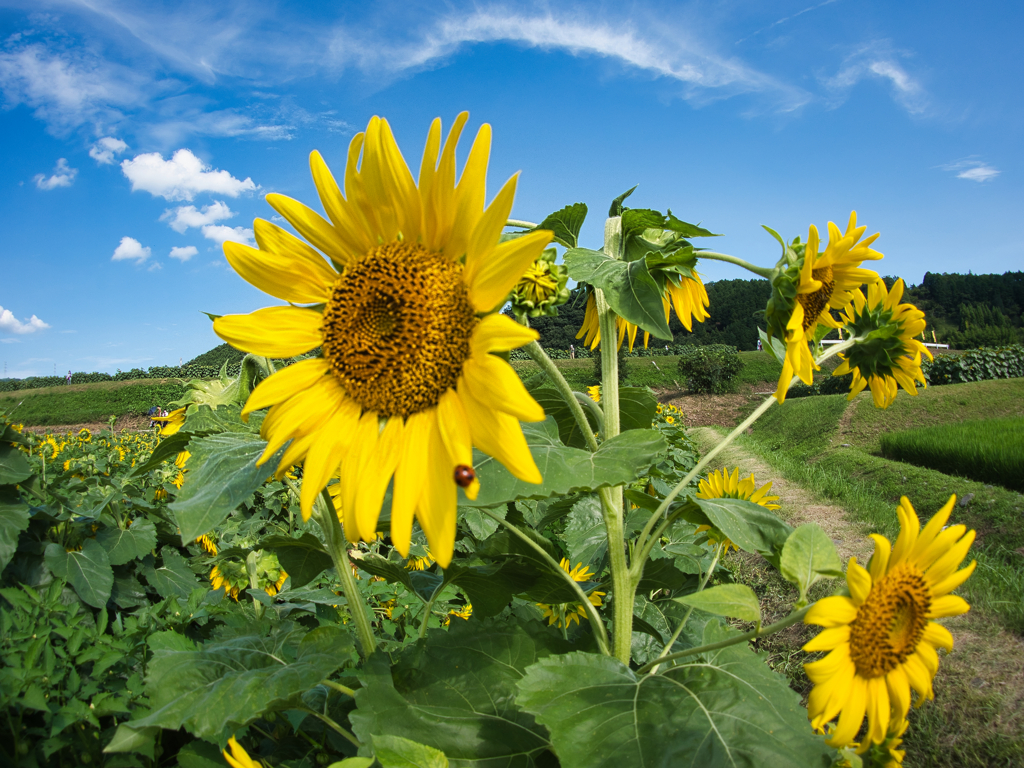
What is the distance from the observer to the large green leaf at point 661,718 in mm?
1022

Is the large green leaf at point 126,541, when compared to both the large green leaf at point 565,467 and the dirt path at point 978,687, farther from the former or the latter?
the dirt path at point 978,687

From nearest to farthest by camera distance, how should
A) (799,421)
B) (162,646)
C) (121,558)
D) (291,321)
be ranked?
(291,321) < (162,646) < (121,558) < (799,421)

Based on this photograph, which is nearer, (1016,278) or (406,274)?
(406,274)

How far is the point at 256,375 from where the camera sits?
1.51 meters

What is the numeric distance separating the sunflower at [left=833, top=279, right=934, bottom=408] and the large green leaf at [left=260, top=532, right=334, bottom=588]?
4.60 feet

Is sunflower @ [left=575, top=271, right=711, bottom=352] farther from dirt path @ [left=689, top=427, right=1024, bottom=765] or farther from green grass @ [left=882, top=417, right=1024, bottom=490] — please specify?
green grass @ [left=882, top=417, right=1024, bottom=490]

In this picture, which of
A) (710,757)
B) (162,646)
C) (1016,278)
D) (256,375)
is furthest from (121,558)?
(1016,278)

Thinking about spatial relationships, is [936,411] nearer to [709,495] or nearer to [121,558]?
[709,495]

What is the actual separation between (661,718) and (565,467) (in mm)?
501

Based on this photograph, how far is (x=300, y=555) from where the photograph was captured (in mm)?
1413

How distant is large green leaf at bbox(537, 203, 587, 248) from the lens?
4.69 ft

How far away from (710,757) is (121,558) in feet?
8.33

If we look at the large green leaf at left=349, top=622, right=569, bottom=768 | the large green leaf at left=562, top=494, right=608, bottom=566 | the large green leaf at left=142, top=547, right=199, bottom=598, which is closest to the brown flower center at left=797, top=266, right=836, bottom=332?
the large green leaf at left=562, top=494, right=608, bottom=566

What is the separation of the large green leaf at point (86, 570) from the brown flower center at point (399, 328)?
195cm
